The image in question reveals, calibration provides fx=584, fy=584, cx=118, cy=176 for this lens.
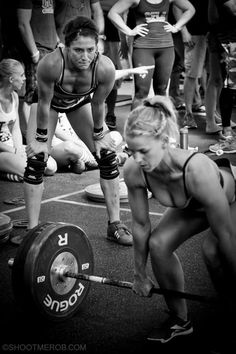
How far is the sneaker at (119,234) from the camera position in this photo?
356cm

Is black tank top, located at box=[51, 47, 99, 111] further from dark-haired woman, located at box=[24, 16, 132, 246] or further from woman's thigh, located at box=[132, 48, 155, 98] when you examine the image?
woman's thigh, located at box=[132, 48, 155, 98]

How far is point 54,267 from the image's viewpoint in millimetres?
2607

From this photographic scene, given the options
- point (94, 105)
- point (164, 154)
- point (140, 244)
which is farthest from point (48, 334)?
point (94, 105)

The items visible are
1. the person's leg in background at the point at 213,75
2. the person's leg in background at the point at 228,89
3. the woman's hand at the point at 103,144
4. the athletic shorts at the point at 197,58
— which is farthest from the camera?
the athletic shorts at the point at 197,58

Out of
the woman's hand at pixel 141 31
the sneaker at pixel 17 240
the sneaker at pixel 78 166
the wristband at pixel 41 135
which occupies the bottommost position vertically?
the sneaker at pixel 78 166

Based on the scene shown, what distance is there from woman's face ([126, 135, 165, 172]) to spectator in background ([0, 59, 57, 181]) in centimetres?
290

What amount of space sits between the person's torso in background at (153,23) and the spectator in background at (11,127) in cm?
125

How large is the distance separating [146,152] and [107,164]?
4.32 ft

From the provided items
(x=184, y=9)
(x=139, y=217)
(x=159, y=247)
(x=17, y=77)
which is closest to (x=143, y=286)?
(x=159, y=247)

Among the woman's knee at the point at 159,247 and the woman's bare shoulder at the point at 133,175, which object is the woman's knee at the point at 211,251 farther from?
the woman's bare shoulder at the point at 133,175

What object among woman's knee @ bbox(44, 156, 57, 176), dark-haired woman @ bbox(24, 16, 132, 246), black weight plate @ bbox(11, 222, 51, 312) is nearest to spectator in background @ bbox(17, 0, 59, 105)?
woman's knee @ bbox(44, 156, 57, 176)

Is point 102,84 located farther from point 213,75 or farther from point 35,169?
point 213,75

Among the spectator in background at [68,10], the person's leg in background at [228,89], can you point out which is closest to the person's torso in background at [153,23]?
the spectator in background at [68,10]

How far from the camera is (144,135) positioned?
2.27 metres
